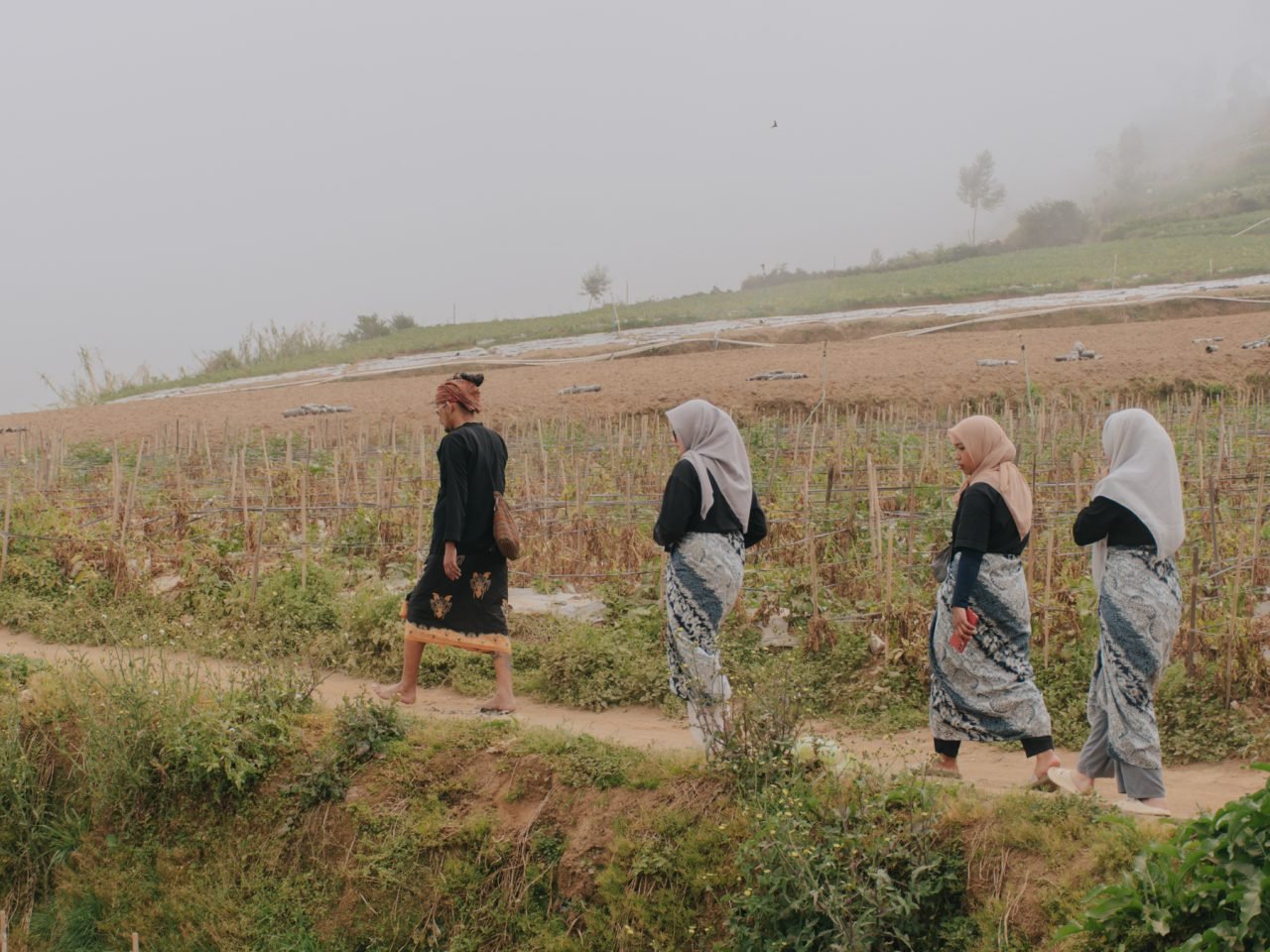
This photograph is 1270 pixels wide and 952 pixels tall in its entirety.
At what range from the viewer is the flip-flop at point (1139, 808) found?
3701 mm

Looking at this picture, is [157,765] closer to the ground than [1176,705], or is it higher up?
higher up

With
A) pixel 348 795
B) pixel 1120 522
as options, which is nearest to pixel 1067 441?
pixel 1120 522

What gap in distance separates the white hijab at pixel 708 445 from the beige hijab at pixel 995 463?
0.78 metres

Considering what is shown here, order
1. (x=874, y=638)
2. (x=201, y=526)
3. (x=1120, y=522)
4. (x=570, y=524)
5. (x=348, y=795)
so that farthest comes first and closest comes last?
(x=201, y=526) < (x=570, y=524) < (x=874, y=638) < (x=348, y=795) < (x=1120, y=522)

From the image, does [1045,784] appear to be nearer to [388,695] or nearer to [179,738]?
[388,695]

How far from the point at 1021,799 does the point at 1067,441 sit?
7.82 meters

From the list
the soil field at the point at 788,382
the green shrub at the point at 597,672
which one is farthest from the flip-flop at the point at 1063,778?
the soil field at the point at 788,382

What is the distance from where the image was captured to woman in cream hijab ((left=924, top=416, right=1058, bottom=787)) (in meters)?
4.01

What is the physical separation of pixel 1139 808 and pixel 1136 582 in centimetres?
73

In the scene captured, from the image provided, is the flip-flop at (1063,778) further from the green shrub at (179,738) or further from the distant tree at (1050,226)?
the distant tree at (1050,226)

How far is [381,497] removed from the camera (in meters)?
8.30

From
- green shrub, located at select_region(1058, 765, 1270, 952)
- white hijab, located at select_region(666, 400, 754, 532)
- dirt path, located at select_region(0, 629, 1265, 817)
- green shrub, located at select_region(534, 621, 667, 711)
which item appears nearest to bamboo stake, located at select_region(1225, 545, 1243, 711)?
dirt path, located at select_region(0, 629, 1265, 817)

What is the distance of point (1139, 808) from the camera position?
3783 mm

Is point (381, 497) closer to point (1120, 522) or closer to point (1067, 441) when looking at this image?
point (1120, 522)
